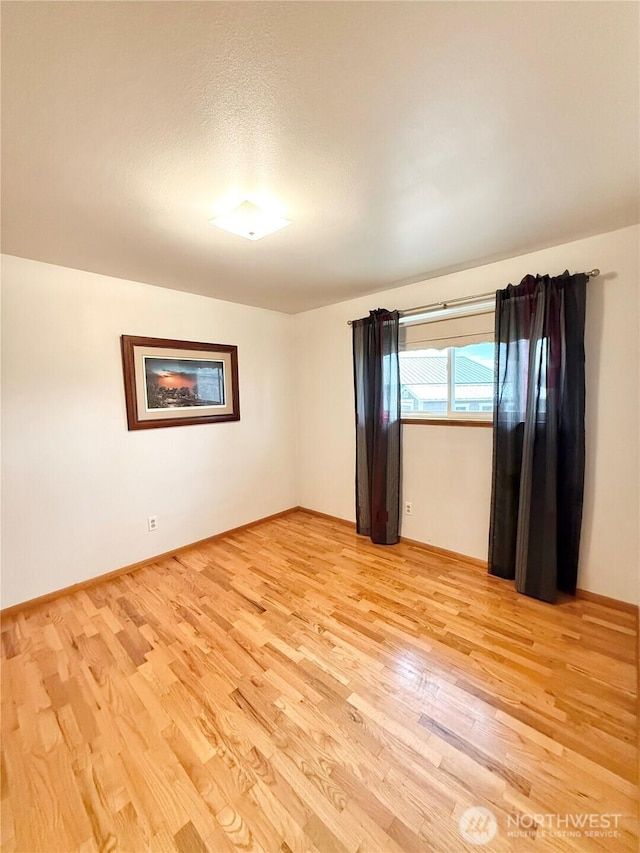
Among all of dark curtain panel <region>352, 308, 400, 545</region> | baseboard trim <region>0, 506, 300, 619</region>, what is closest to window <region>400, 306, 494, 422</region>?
dark curtain panel <region>352, 308, 400, 545</region>

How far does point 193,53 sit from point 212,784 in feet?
7.73

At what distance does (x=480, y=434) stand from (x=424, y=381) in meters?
0.66

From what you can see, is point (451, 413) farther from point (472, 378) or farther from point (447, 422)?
point (472, 378)

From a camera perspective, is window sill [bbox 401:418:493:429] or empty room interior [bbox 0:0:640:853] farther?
window sill [bbox 401:418:493:429]

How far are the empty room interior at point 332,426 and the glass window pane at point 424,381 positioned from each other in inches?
1.2

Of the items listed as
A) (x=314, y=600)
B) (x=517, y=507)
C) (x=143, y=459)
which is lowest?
(x=314, y=600)

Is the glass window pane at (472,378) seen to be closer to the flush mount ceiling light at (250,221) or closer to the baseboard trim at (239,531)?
the baseboard trim at (239,531)

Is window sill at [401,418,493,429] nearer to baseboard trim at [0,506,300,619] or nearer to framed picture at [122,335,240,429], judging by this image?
framed picture at [122,335,240,429]

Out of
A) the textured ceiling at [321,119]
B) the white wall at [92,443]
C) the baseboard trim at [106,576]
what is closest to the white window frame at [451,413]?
the textured ceiling at [321,119]

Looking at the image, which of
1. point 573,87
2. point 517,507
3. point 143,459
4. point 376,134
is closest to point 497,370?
point 517,507

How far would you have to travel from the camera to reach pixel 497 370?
2365 mm

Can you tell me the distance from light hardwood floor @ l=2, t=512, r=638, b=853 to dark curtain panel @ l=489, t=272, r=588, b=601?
288 millimetres

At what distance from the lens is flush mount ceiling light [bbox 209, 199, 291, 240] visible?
1634mm

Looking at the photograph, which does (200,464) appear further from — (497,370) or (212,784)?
(497,370)
